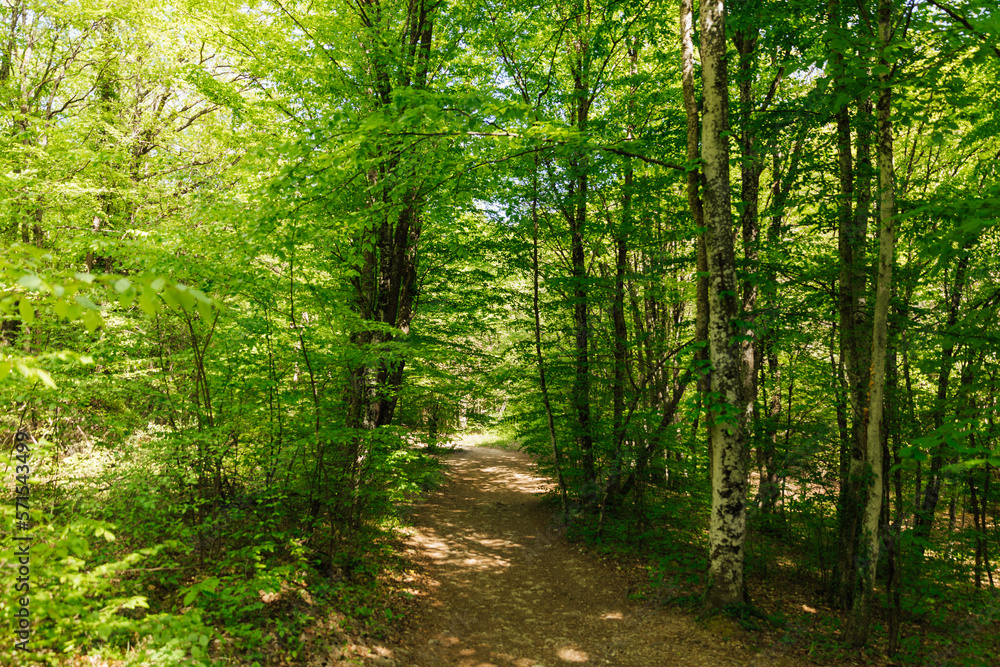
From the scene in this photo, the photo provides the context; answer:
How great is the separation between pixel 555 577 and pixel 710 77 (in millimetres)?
7677

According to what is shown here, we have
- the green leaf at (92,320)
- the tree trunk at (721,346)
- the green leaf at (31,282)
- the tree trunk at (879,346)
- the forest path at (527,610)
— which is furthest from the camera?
the tree trunk at (721,346)

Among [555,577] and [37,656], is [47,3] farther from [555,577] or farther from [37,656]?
[555,577]

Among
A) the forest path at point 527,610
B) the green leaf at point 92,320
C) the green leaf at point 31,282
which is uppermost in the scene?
the green leaf at point 31,282

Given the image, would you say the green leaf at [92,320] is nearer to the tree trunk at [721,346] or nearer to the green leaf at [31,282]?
the green leaf at [31,282]

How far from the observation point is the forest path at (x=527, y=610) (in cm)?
521

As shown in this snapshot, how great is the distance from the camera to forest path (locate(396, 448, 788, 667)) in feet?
17.1

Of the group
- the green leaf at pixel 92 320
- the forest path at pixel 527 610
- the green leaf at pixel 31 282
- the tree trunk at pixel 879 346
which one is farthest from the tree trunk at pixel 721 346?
the green leaf at pixel 31 282

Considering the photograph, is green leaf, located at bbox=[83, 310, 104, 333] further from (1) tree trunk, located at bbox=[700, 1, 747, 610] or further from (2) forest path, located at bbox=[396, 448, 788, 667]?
(1) tree trunk, located at bbox=[700, 1, 747, 610]

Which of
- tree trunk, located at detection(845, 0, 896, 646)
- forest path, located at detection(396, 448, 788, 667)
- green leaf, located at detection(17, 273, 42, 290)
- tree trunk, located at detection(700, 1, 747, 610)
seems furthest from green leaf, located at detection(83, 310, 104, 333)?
tree trunk, located at detection(845, 0, 896, 646)

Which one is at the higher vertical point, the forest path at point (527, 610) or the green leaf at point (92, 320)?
the green leaf at point (92, 320)

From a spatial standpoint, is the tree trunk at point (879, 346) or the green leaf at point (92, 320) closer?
the green leaf at point (92, 320)

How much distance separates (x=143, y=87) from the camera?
11766mm

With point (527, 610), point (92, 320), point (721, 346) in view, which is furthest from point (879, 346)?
point (92, 320)

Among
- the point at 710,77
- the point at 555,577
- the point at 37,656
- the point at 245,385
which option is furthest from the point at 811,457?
the point at 37,656
